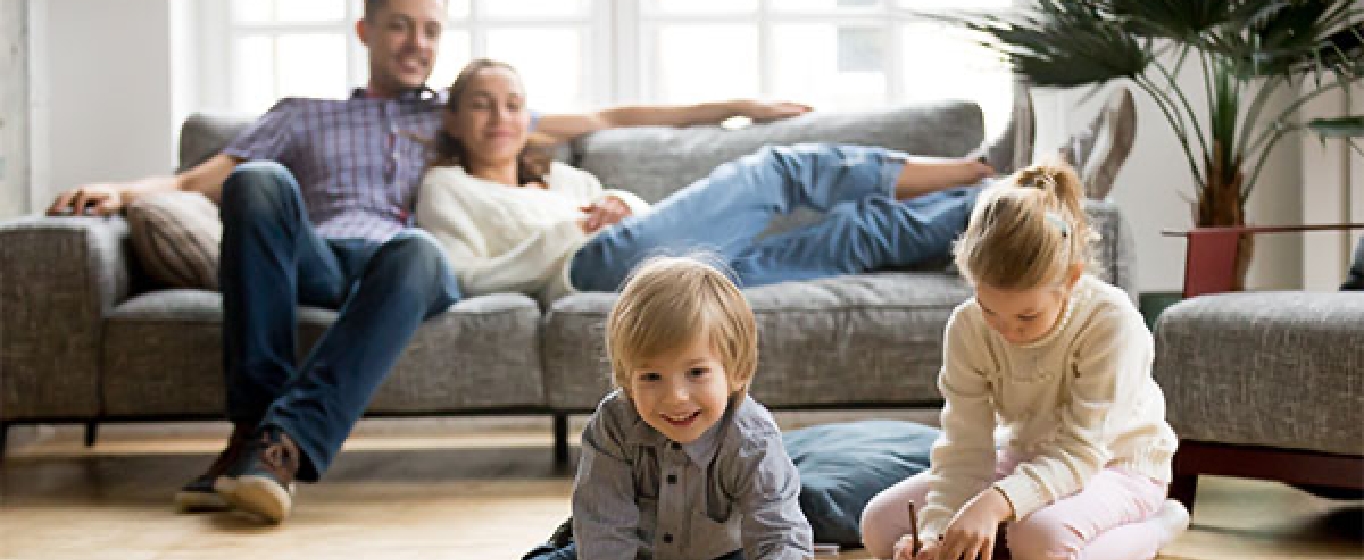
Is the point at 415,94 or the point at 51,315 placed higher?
the point at 415,94

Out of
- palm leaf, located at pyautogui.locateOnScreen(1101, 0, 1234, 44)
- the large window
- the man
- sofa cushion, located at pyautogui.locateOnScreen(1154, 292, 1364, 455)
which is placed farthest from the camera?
the large window

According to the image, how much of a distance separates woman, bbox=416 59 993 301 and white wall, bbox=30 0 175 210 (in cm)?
100

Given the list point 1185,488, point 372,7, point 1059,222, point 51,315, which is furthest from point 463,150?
point 1059,222

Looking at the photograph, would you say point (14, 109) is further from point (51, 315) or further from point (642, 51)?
point (642, 51)

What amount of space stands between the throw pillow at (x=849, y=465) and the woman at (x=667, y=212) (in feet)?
1.85

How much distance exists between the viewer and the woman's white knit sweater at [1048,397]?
2.04 meters

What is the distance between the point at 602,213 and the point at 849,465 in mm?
1003

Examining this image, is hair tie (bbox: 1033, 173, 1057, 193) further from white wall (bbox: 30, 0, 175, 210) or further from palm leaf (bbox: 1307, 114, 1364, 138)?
white wall (bbox: 30, 0, 175, 210)

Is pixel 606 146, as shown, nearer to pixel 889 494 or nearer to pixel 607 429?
pixel 889 494

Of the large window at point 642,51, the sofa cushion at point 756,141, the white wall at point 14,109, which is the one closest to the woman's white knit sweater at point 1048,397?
the sofa cushion at point 756,141

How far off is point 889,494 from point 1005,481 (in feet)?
1.05

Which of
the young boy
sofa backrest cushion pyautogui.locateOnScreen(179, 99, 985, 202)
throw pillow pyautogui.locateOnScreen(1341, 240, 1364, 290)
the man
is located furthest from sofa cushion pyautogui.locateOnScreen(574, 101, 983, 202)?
the young boy

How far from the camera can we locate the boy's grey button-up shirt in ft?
6.02

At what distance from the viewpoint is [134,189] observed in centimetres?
347
